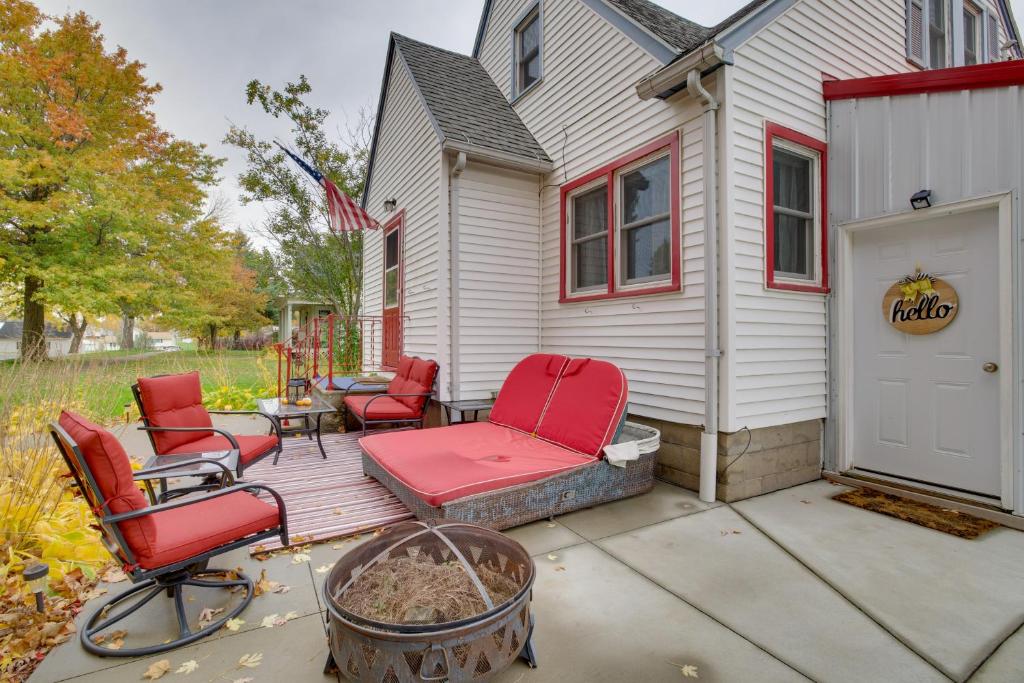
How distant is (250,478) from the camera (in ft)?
14.3

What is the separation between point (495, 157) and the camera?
587 cm

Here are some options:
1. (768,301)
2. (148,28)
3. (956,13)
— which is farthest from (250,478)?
(148,28)

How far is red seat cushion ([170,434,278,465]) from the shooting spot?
3.76 metres

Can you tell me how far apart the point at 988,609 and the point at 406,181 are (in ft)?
24.6

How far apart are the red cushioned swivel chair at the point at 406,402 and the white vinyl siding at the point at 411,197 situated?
16.1 inches

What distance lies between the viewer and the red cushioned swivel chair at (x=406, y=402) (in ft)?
18.1

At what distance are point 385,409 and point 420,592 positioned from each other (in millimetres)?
3782

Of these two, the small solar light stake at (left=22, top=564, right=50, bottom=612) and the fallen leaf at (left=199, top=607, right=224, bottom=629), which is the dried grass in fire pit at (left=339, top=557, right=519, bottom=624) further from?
the small solar light stake at (left=22, top=564, right=50, bottom=612)

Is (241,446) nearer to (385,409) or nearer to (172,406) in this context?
(172,406)

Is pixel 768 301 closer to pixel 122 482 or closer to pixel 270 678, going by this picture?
pixel 270 678

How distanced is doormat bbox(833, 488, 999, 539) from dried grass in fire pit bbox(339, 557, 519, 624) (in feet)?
11.1

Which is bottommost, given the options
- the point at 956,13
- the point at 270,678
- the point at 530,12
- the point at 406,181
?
the point at 270,678

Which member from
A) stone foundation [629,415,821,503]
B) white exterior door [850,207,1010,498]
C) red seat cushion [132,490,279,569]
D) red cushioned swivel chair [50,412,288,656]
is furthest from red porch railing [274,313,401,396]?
white exterior door [850,207,1010,498]

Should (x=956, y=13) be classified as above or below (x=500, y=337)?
above
